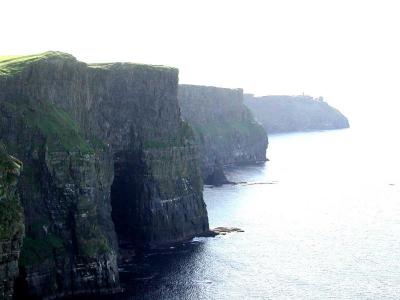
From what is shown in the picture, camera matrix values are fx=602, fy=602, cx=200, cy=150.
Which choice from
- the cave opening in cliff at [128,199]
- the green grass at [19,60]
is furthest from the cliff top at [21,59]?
the cave opening in cliff at [128,199]

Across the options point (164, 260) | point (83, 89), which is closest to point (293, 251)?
point (164, 260)

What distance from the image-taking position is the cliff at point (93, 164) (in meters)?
107

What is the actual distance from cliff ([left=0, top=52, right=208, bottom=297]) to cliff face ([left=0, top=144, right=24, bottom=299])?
12806 mm

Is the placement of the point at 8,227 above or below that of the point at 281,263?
above

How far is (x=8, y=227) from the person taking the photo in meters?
86.6

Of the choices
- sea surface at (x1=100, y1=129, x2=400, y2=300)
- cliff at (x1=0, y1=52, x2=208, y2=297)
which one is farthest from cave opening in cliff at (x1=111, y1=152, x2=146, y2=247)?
sea surface at (x1=100, y1=129, x2=400, y2=300)

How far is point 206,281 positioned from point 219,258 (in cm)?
1661

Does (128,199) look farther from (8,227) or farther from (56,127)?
(8,227)

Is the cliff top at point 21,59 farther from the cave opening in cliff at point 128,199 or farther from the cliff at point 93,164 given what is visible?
the cave opening in cliff at point 128,199

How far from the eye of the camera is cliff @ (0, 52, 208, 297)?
352ft

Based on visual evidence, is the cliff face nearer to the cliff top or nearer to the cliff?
the cliff

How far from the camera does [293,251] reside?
14250 cm

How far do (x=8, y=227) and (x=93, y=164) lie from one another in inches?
1254

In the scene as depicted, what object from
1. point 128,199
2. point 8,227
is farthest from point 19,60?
point 128,199
